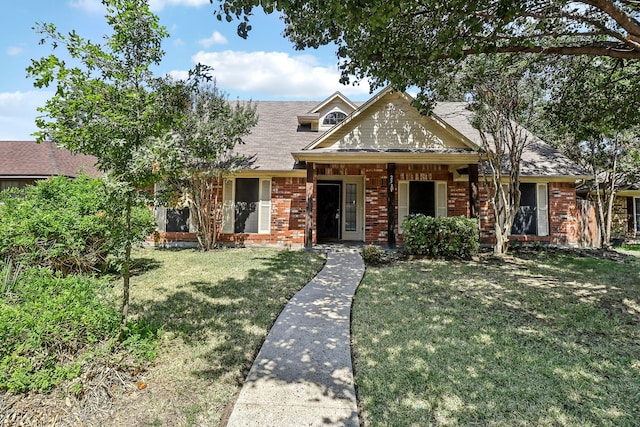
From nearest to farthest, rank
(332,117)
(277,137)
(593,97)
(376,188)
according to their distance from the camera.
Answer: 1. (593,97)
2. (376,188)
3. (277,137)
4. (332,117)

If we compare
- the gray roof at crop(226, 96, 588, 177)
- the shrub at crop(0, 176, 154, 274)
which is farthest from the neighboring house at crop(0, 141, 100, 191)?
the shrub at crop(0, 176, 154, 274)

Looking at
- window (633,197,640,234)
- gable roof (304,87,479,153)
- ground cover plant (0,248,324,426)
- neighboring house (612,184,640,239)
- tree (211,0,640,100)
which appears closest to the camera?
ground cover plant (0,248,324,426)

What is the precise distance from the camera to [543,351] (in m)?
3.90

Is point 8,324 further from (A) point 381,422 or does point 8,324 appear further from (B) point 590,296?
(B) point 590,296

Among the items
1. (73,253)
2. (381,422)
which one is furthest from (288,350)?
(73,253)

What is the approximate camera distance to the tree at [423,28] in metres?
4.30

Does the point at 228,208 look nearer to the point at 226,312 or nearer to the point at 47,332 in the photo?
the point at 226,312

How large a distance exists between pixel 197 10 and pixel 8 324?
5.30 metres

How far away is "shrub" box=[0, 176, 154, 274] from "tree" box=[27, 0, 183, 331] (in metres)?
1.57

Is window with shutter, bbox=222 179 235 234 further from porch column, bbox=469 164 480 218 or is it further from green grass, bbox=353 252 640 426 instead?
porch column, bbox=469 164 480 218

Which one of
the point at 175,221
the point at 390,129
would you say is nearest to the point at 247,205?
the point at 175,221

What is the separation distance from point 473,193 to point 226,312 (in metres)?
8.59

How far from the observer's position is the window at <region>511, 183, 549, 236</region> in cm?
1250

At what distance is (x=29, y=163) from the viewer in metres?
16.5
